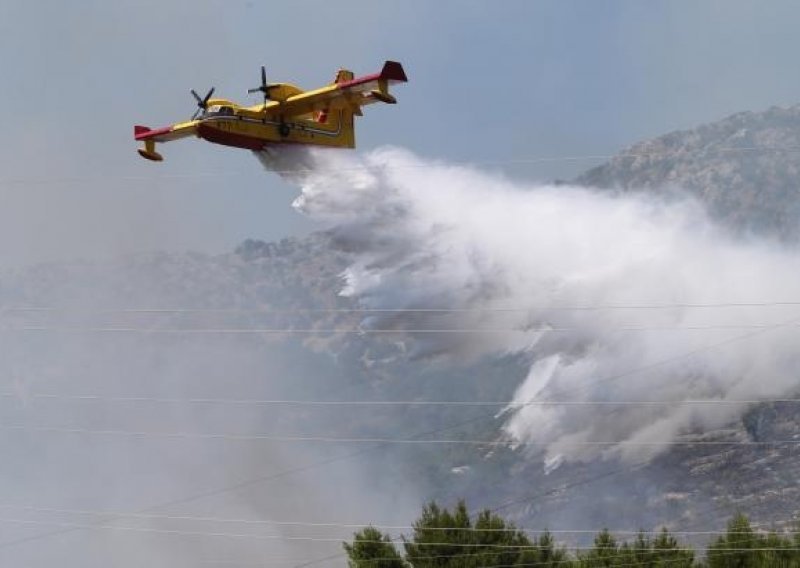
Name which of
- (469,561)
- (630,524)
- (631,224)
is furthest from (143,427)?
(469,561)

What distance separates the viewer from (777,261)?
90.9 m

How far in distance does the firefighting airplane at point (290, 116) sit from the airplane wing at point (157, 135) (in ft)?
0.18

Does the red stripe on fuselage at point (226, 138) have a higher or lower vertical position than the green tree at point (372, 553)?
higher

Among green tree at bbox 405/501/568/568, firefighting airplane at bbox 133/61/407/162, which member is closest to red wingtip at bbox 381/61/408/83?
firefighting airplane at bbox 133/61/407/162

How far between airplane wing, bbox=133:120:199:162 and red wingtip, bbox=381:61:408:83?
30.6 ft

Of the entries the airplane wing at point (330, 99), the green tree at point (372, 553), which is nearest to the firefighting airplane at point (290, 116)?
the airplane wing at point (330, 99)

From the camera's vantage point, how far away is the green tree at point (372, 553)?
51219mm

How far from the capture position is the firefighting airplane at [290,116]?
161 feet

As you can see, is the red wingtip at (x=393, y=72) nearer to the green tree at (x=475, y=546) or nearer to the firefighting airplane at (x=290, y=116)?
the firefighting airplane at (x=290, y=116)

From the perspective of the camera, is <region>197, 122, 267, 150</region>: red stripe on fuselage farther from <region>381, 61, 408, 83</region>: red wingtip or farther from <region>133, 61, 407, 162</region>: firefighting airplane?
<region>381, 61, 408, 83</region>: red wingtip

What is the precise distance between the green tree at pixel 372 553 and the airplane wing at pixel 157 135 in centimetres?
1679

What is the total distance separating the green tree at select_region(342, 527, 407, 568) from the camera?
51219 mm

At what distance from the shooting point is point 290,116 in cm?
5100

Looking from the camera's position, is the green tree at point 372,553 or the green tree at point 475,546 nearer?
the green tree at point 372,553
